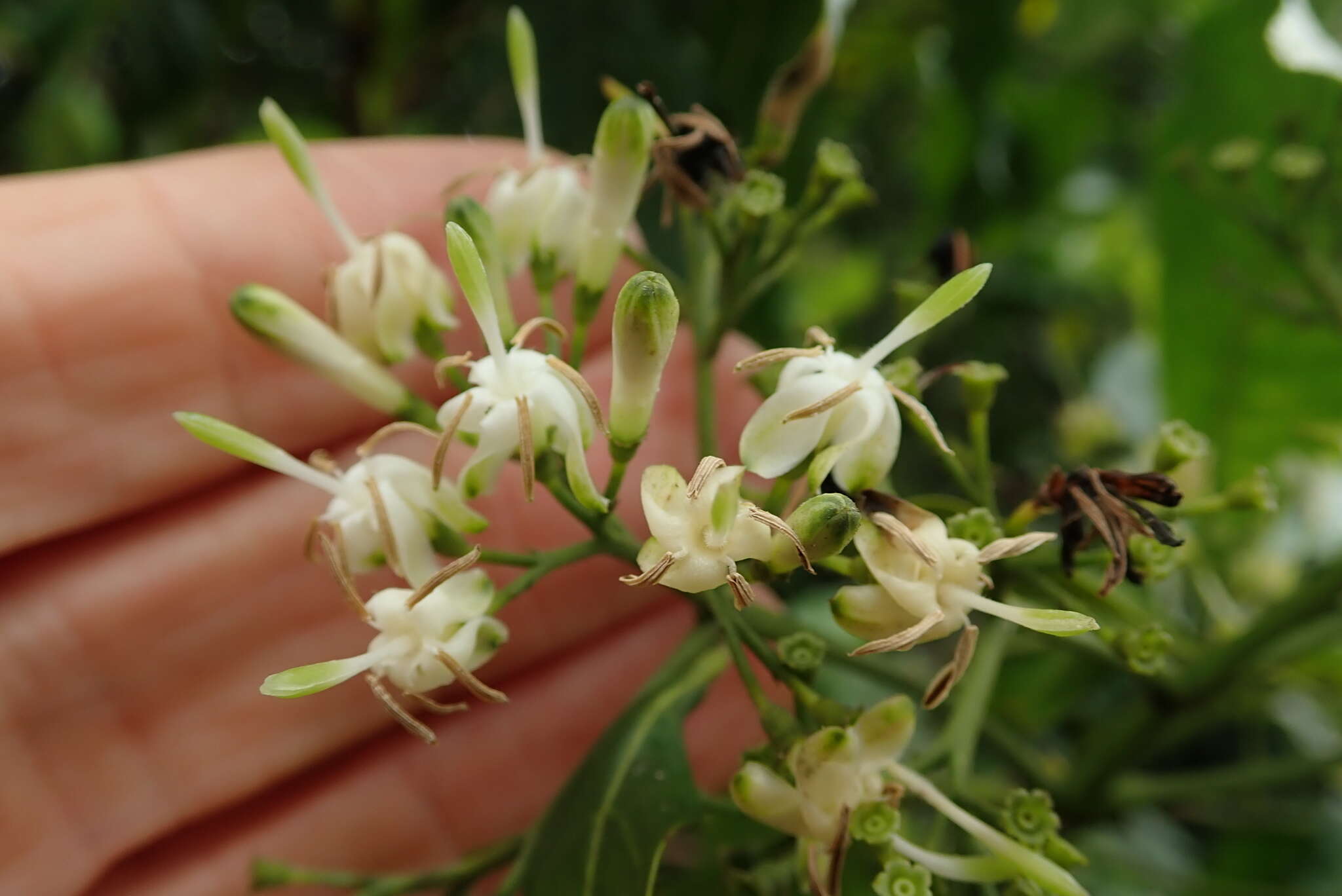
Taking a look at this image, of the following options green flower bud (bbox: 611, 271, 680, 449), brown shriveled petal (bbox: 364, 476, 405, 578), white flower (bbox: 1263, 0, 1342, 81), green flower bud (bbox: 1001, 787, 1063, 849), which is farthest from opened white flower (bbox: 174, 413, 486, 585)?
white flower (bbox: 1263, 0, 1342, 81)

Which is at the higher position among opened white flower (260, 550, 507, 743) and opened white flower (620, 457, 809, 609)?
opened white flower (620, 457, 809, 609)

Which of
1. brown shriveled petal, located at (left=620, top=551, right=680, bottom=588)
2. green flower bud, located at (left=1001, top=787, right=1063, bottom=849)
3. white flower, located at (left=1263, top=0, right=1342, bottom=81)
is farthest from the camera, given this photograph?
white flower, located at (left=1263, top=0, right=1342, bottom=81)

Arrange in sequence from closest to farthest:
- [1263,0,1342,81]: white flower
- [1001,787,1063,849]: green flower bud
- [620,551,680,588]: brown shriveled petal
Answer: [620,551,680,588]: brown shriveled petal < [1001,787,1063,849]: green flower bud < [1263,0,1342,81]: white flower

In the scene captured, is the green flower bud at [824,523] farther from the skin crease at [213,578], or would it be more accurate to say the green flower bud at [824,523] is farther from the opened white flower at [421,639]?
the skin crease at [213,578]

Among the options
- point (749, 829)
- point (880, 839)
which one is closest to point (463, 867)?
point (749, 829)

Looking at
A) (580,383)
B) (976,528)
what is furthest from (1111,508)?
(580,383)

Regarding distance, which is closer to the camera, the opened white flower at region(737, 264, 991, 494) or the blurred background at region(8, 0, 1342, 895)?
the opened white flower at region(737, 264, 991, 494)

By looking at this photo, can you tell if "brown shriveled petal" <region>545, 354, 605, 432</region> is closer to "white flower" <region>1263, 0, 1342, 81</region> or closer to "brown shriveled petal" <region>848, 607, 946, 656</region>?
"brown shriveled petal" <region>848, 607, 946, 656</region>

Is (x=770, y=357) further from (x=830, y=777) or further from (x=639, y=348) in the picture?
(x=830, y=777)

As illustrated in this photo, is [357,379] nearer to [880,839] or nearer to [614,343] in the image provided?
[614,343]
